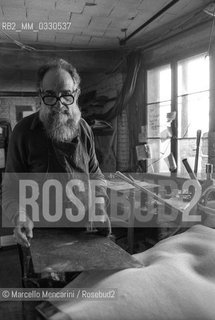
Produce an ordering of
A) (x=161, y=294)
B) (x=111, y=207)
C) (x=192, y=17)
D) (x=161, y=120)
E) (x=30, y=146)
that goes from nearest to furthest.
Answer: (x=161, y=294)
(x=30, y=146)
(x=192, y=17)
(x=111, y=207)
(x=161, y=120)

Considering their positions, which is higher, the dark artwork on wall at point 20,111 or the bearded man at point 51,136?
the dark artwork on wall at point 20,111

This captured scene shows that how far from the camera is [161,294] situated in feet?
2.58

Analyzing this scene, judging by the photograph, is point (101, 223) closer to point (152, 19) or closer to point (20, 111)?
point (152, 19)

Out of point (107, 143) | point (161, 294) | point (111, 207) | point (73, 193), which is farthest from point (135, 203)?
point (161, 294)

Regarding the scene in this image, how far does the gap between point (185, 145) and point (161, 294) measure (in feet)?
7.93

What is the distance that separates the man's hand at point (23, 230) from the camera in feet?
3.43

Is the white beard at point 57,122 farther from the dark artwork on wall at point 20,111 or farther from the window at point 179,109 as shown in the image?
the dark artwork on wall at point 20,111

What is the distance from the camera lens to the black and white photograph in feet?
2.80

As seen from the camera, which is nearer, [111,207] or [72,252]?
[72,252]

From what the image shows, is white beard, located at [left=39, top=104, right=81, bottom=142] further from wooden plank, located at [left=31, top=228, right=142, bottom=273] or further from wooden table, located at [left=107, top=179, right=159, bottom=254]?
wooden table, located at [left=107, top=179, right=159, bottom=254]

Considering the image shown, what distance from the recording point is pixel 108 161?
4.16 m

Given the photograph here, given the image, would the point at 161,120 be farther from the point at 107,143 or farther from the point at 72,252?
the point at 72,252
